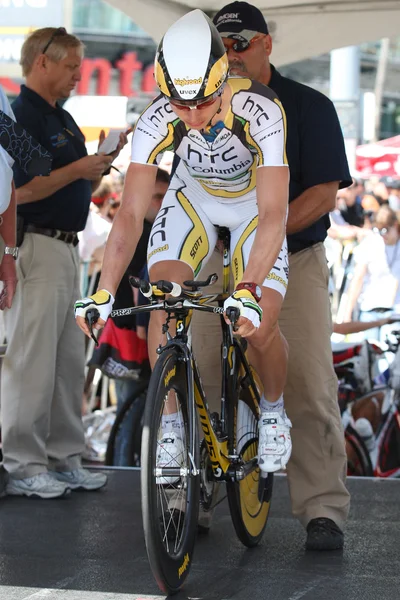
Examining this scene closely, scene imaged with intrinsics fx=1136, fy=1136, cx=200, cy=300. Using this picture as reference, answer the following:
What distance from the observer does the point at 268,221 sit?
427 cm

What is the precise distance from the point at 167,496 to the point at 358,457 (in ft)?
13.1

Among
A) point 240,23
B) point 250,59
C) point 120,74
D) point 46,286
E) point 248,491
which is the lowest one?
point 248,491

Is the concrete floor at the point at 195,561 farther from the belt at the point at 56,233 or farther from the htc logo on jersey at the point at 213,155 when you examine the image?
the htc logo on jersey at the point at 213,155

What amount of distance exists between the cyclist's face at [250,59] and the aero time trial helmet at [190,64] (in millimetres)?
1035

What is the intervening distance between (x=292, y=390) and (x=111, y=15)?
37.8m

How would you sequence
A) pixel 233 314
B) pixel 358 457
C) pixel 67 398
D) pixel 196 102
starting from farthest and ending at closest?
pixel 358 457
pixel 67 398
pixel 196 102
pixel 233 314

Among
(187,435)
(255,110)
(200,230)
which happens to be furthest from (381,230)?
(187,435)

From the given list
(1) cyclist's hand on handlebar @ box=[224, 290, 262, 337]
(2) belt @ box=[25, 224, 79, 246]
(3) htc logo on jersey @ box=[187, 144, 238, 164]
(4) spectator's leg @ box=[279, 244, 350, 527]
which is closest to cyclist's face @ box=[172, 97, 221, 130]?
(3) htc logo on jersey @ box=[187, 144, 238, 164]

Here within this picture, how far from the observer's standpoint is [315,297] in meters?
5.39

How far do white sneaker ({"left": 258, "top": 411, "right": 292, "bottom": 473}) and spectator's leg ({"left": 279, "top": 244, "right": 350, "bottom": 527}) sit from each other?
564 mm

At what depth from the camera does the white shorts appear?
461cm

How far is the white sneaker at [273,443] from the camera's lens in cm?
467

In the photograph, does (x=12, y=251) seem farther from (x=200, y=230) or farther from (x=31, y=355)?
(x=200, y=230)

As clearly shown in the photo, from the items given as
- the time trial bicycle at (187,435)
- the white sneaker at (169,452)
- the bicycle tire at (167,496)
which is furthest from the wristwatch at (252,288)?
the white sneaker at (169,452)
